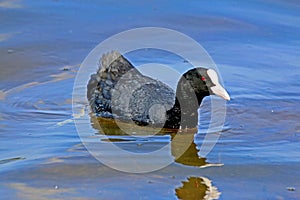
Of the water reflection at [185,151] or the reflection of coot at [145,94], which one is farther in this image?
the reflection of coot at [145,94]

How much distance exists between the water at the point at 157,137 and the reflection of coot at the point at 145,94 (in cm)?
33

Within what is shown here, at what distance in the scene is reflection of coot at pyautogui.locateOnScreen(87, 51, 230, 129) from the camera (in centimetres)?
634

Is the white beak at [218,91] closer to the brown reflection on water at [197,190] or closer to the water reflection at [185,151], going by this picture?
the water reflection at [185,151]

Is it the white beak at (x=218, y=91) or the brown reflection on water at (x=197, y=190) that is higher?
the white beak at (x=218, y=91)

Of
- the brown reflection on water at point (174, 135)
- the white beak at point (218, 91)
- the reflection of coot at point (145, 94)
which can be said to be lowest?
the brown reflection on water at point (174, 135)

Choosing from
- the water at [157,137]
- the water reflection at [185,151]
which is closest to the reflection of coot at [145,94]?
the water reflection at [185,151]

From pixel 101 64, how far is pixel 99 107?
20.4 inches

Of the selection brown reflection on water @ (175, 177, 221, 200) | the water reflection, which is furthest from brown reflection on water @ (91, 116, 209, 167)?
brown reflection on water @ (175, 177, 221, 200)

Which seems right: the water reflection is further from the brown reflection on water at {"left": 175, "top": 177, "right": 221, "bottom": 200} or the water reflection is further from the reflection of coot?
the reflection of coot

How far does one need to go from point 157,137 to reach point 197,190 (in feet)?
4.48

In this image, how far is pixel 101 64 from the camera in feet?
23.4

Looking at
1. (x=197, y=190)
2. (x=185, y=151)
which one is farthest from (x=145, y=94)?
(x=197, y=190)

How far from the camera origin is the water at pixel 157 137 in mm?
4965

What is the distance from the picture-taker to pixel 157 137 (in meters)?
6.18
